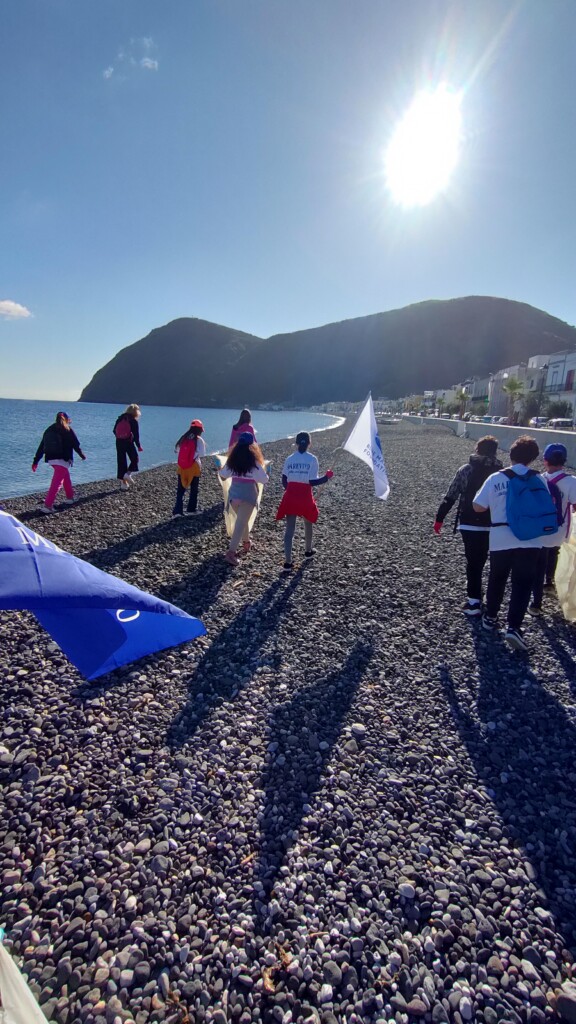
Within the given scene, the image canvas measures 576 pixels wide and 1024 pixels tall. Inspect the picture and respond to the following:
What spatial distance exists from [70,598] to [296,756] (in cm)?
248

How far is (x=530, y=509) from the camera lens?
523 centimetres

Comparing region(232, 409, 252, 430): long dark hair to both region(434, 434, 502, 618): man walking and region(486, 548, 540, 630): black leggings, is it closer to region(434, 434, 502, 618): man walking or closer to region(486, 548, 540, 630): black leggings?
region(434, 434, 502, 618): man walking

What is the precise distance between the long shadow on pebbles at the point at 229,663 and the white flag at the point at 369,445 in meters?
2.27

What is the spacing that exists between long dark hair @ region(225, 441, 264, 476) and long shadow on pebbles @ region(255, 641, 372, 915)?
12.1ft

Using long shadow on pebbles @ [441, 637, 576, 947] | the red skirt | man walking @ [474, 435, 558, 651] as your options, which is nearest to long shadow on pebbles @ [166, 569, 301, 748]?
the red skirt

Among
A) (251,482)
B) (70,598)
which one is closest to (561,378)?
(251,482)

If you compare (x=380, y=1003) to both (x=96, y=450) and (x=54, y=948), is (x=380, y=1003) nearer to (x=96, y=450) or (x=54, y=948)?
(x=54, y=948)

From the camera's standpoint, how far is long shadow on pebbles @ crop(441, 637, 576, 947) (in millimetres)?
2887

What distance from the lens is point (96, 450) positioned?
39719mm

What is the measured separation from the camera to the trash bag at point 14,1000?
1.48 metres

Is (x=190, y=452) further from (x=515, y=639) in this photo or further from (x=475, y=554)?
(x=515, y=639)

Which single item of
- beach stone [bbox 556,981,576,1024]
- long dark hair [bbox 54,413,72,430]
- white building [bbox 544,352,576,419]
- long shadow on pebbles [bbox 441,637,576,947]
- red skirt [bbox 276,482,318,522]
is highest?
white building [bbox 544,352,576,419]

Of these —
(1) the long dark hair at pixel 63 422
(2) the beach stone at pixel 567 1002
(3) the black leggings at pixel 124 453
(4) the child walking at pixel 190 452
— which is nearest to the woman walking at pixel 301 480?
(4) the child walking at pixel 190 452

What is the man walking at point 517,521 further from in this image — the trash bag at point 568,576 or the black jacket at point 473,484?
the trash bag at point 568,576
